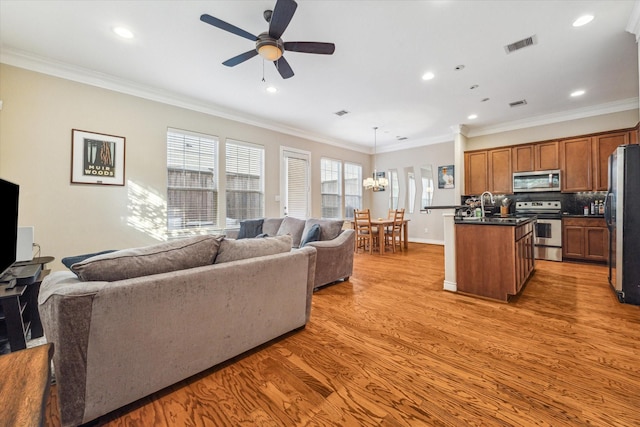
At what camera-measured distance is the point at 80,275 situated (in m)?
1.33

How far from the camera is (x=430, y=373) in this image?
67.0 inches

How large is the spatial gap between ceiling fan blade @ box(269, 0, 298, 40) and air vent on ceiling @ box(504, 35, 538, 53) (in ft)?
8.65

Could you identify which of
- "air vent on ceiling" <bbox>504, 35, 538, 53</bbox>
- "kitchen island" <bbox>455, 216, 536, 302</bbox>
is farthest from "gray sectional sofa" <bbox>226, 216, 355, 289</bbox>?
"air vent on ceiling" <bbox>504, 35, 538, 53</bbox>

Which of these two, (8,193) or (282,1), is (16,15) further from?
(282,1)

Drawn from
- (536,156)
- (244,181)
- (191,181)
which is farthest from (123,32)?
(536,156)

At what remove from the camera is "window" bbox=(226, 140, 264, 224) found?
5.07 m

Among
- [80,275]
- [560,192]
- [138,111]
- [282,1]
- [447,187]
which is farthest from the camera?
[447,187]

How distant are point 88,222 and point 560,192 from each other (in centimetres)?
810

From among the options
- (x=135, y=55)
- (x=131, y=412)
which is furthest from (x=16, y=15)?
(x=131, y=412)

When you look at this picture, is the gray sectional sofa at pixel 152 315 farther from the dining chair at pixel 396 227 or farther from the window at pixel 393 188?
the window at pixel 393 188

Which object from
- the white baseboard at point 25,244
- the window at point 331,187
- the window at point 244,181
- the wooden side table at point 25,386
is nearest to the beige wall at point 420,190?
the window at point 331,187

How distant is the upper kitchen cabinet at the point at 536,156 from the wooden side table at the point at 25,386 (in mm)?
7014

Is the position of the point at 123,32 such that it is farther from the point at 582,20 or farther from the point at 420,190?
A: the point at 420,190

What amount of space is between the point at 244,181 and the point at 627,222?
552 centimetres
